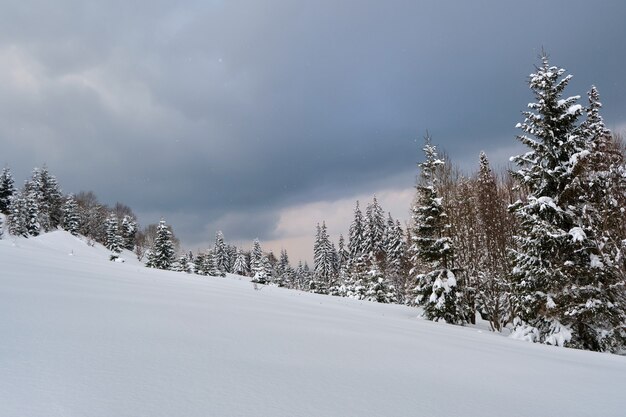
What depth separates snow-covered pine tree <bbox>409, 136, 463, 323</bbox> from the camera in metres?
16.9

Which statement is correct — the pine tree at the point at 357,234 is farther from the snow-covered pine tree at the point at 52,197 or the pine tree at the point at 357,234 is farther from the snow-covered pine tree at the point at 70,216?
the snow-covered pine tree at the point at 52,197

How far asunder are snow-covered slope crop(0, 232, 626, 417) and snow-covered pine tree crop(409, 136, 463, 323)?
39.3 feet

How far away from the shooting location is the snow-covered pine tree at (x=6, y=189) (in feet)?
199

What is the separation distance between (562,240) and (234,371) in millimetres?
14821

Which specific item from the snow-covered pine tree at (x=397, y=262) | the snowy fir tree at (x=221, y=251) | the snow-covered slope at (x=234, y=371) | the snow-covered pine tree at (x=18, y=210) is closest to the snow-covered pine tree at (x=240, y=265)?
the snowy fir tree at (x=221, y=251)

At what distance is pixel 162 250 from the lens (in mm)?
46094

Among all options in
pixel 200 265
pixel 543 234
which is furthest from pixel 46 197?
pixel 543 234

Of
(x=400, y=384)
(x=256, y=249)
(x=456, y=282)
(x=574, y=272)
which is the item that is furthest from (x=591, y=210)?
(x=256, y=249)

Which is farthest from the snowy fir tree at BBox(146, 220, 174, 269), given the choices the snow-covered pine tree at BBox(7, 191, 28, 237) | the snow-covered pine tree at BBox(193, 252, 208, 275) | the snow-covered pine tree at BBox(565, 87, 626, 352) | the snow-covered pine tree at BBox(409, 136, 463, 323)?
the snow-covered pine tree at BBox(565, 87, 626, 352)

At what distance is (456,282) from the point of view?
682 inches

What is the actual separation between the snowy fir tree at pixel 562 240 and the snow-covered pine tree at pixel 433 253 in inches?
114

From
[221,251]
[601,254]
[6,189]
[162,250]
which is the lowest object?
[601,254]

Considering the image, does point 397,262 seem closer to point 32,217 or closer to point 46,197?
point 32,217

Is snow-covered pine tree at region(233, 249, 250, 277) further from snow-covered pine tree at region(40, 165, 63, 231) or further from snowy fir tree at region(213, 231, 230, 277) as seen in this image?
snow-covered pine tree at region(40, 165, 63, 231)
